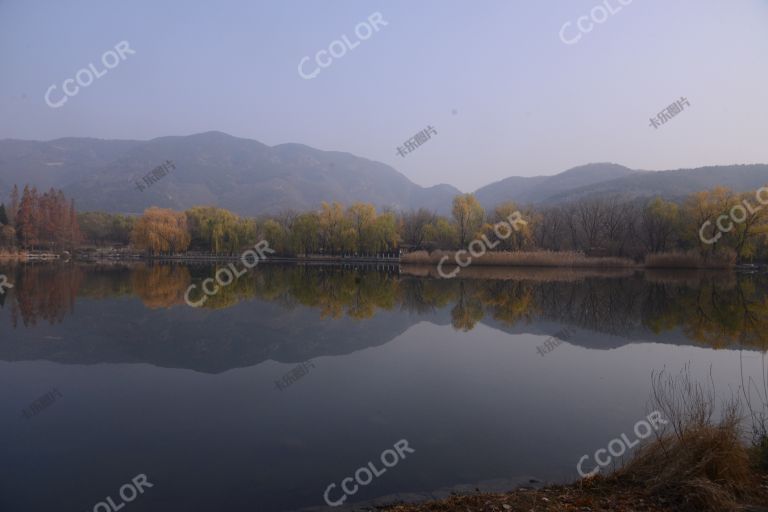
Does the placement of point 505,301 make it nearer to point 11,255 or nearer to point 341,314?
point 341,314

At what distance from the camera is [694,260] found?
42.6 metres

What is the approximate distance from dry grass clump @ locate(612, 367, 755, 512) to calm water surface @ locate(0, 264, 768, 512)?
33.3 inches

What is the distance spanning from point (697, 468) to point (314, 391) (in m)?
5.89

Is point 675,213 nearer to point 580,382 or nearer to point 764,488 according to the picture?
point 580,382

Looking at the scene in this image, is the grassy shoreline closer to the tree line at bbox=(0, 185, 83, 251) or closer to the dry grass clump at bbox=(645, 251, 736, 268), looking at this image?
the dry grass clump at bbox=(645, 251, 736, 268)

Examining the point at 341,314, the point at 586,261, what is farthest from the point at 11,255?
the point at 586,261

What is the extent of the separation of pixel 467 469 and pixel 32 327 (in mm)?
13499

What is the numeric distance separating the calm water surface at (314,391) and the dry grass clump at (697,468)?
845 millimetres

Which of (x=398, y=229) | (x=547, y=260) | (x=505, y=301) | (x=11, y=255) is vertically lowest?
(x=505, y=301)

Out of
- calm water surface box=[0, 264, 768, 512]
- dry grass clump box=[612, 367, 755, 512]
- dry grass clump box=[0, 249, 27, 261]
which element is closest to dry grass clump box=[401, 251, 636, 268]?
calm water surface box=[0, 264, 768, 512]

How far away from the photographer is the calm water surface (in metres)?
5.37

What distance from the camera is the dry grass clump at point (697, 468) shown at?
169 inches

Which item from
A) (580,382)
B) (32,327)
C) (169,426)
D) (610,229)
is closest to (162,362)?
(169,426)

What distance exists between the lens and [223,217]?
65438 millimetres
